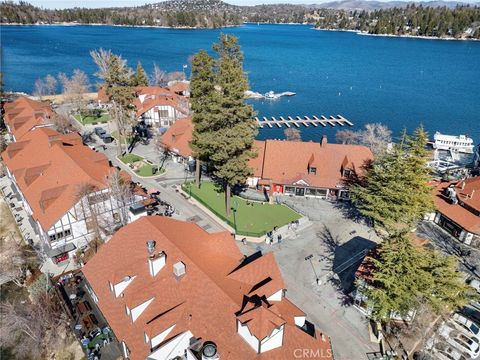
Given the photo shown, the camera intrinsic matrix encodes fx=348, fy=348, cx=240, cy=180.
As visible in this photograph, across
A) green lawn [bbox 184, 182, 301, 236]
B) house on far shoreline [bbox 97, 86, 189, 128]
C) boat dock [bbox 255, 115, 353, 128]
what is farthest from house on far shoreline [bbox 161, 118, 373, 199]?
boat dock [bbox 255, 115, 353, 128]

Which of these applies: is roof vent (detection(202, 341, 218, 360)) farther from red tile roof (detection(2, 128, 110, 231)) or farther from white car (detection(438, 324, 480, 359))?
red tile roof (detection(2, 128, 110, 231))

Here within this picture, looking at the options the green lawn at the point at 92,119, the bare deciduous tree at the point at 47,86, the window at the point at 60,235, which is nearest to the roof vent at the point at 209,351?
the window at the point at 60,235

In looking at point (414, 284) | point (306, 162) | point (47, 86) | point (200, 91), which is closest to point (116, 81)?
point (200, 91)

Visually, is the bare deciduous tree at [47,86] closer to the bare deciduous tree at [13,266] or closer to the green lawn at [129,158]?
the green lawn at [129,158]

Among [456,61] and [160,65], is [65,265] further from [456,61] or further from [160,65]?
[456,61]

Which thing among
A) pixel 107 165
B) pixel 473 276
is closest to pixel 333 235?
pixel 473 276

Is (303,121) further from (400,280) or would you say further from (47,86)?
(47,86)
